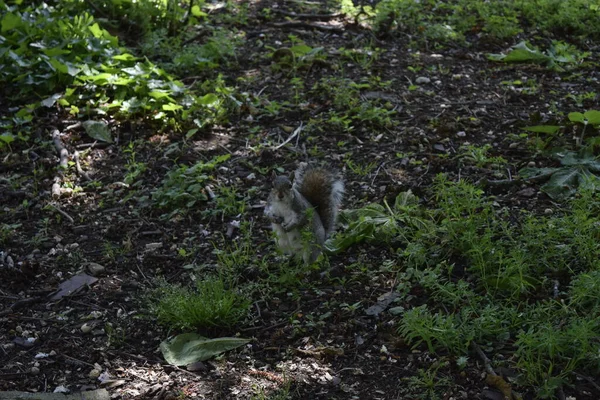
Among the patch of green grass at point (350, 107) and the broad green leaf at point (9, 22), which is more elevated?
the broad green leaf at point (9, 22)

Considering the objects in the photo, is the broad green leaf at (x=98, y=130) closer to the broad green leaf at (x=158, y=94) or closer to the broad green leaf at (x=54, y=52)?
the broad green leaf at (x=158, y=94)

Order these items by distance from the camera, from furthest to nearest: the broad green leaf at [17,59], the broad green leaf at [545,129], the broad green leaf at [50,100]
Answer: the broad green leaf at [17,59]
the broad green leaf at [50,100]
the broad green leaf at [545,129]

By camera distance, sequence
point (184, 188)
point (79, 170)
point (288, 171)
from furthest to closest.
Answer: point (79, 170) < point (288, 171) < point (184, 188)

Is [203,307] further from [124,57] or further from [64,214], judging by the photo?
[124,57]

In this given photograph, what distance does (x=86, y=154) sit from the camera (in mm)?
5031

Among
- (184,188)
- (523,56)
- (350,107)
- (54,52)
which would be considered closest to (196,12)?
(54,52)

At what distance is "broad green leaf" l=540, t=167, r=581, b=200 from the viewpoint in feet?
13.1

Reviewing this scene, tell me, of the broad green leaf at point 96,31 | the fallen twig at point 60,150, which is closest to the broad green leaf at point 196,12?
the broad green leaf at point 96,31

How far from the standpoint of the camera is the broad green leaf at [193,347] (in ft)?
10.4

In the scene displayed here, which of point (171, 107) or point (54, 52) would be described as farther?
point (54, 52)

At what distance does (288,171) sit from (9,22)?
8.48 ft

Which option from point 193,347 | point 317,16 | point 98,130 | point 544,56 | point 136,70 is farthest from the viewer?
point 317,16

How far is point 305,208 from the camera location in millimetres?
3734

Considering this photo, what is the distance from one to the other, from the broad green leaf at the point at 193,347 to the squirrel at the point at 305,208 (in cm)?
62
